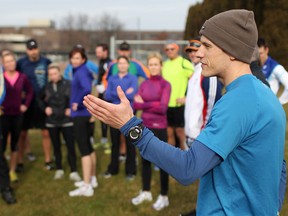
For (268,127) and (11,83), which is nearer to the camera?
(268,127)

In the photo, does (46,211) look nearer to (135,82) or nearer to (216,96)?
(135,82)

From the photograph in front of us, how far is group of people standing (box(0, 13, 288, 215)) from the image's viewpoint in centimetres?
382

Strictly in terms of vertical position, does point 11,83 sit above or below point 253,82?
below

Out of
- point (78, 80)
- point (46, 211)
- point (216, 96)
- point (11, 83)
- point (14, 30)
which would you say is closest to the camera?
point (216, 96)

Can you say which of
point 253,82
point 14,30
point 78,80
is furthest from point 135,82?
point 14,30

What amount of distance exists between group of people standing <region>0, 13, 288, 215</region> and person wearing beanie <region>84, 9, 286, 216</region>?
6.47ft

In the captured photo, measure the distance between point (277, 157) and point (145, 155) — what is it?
596 mm

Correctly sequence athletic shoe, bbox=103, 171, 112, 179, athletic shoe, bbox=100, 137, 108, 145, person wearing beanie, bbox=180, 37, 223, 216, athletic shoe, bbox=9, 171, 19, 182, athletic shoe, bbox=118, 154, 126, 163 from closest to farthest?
person wearing beanie, bbox=180, 37, 223, 216
athletic shoe, bbox=9, 171, 19, 182
athletic shoe, bbox=103, 171, 112, 179
athletic shoe, bbox=118, 154, 126, 163
athletic shoe, bbox=100, 137, 108, 145

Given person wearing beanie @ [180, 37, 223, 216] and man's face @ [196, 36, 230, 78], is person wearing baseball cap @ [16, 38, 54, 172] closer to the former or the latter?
person wearing beanie @ [180, 37, 223, 216]

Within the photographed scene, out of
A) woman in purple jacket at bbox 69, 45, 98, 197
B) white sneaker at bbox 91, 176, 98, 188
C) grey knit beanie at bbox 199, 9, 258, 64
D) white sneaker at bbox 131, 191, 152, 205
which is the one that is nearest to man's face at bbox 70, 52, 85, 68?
woman in purple jacket at bbox 69, 45, 98, 197

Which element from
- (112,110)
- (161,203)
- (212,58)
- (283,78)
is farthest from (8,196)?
(283,78)

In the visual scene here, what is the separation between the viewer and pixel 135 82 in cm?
482

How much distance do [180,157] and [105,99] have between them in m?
3.60

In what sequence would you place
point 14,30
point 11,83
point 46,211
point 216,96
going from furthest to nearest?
point 14,30 < point 11,83 < point 46,211 < point 216,96
